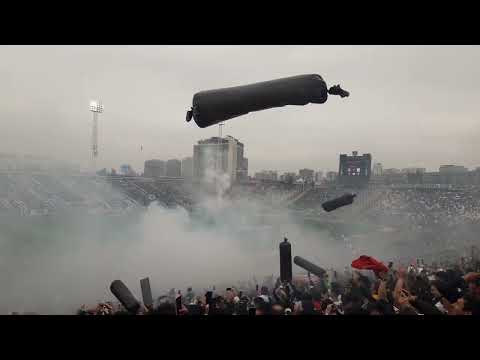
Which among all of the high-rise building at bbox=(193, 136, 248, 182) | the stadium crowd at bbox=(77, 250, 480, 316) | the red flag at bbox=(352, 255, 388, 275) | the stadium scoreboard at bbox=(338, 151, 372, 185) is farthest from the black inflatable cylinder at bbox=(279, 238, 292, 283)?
the stadium scoreboard at bbox=(338, 151, 372, 185)

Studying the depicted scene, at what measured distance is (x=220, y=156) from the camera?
9.88 m

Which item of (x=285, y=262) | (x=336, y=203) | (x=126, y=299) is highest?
(x=336, y=203)

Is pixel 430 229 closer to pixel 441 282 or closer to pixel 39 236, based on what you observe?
pixel 441 282

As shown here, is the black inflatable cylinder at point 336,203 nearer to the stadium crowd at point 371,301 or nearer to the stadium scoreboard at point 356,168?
the stadium crowd at point 371,301

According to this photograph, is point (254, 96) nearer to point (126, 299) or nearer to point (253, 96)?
point (253, 96)

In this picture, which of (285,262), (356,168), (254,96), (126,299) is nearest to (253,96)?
(254,96)

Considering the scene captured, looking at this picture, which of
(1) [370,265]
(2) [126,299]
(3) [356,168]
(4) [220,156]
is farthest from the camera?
(3) [356,168]

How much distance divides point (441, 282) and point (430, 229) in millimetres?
13540

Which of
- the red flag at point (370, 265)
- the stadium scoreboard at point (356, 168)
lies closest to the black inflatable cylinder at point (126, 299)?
the red flag at point (370, 265)

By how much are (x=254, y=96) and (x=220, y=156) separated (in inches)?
290

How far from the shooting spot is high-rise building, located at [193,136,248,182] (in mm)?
9594

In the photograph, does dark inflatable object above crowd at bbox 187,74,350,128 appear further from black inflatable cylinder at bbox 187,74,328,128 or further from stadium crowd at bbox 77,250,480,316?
stadium crowd at bbox 77,250,480,316

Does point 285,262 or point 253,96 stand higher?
point 253,96
